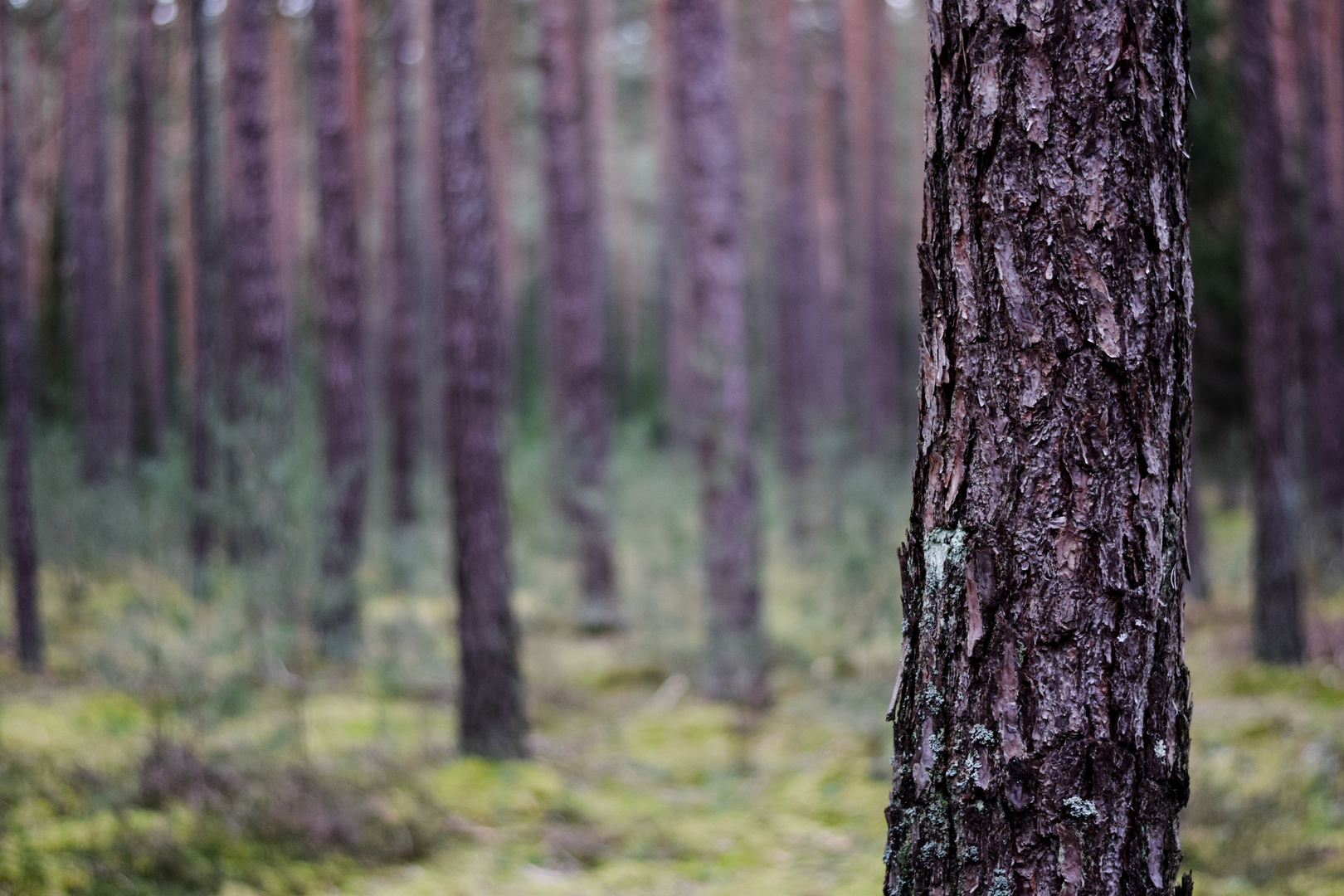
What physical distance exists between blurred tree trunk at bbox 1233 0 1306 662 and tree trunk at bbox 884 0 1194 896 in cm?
653

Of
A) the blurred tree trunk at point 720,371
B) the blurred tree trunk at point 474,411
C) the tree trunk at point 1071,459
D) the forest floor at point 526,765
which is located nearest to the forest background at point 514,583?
the forest floor at point 526,765

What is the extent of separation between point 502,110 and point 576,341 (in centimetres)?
1227

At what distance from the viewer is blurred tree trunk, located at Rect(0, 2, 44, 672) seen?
7109 mm

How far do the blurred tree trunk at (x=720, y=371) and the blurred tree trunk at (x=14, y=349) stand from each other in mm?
4739

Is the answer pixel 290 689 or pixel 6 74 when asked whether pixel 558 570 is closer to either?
pixel 290 689

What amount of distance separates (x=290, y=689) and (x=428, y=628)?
3474 mm

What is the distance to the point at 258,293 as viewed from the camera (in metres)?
9.28

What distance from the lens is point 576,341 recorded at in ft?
36.4

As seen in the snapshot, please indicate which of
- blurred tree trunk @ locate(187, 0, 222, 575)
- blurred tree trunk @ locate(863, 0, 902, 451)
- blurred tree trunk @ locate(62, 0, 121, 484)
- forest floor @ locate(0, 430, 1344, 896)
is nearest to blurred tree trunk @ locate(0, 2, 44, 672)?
forest floor @ locate(0, 430, 1344, 896)

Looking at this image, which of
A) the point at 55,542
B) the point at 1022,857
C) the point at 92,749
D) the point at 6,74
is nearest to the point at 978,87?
the point at 1022,857

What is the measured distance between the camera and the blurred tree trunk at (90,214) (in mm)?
14242

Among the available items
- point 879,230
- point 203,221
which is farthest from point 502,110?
point 203,221

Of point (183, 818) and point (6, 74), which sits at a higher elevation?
point (6, 74)

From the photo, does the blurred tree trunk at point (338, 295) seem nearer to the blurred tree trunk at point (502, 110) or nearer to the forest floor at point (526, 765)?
the forest floor at point (526, 765)
